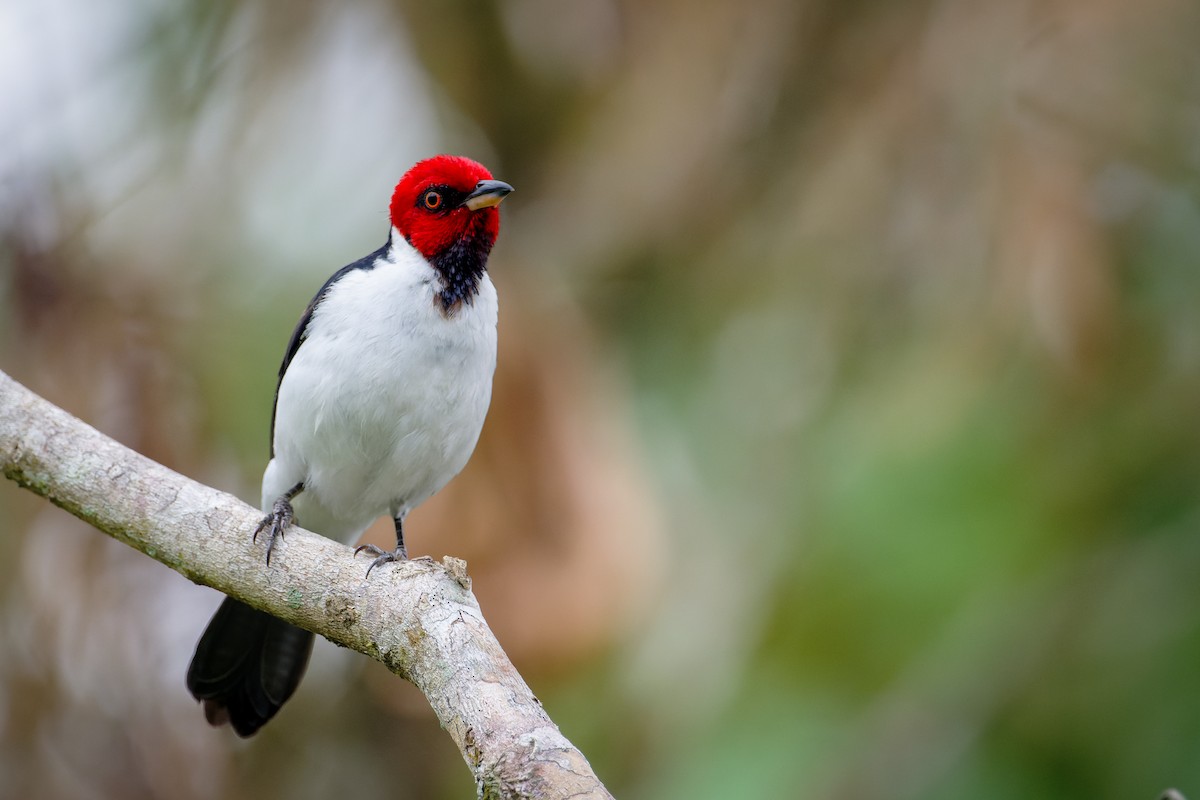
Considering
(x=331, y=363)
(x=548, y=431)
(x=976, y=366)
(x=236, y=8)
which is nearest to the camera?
(x=331, y=363)

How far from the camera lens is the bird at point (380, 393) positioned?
12.2 ft

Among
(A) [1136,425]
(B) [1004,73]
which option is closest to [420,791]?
(A) [1136,425]

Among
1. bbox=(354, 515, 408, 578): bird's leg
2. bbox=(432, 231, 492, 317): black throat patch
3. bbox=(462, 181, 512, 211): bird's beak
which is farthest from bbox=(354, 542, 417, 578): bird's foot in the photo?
bbox=(462, 181, 512, 211): bird's beak

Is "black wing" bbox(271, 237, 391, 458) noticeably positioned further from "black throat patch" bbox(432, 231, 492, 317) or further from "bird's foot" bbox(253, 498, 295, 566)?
"bird's foot" bbox(253, 498, 295, 566)

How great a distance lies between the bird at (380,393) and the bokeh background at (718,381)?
2.12ft

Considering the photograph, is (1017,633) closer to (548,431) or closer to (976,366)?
(976,366)

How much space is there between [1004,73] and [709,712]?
2.76 meters

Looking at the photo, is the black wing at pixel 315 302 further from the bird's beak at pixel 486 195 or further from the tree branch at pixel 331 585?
the tree branch at pixel 331 585

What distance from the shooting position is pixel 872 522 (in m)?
4.93

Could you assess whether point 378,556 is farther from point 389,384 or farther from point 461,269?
point 461,269

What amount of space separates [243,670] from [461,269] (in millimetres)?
1423

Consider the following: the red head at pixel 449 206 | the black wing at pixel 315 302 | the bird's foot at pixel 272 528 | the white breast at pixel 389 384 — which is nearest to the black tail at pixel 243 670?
the white breast at pixel 389 384

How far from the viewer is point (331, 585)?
3.02m

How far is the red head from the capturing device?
392 cm
